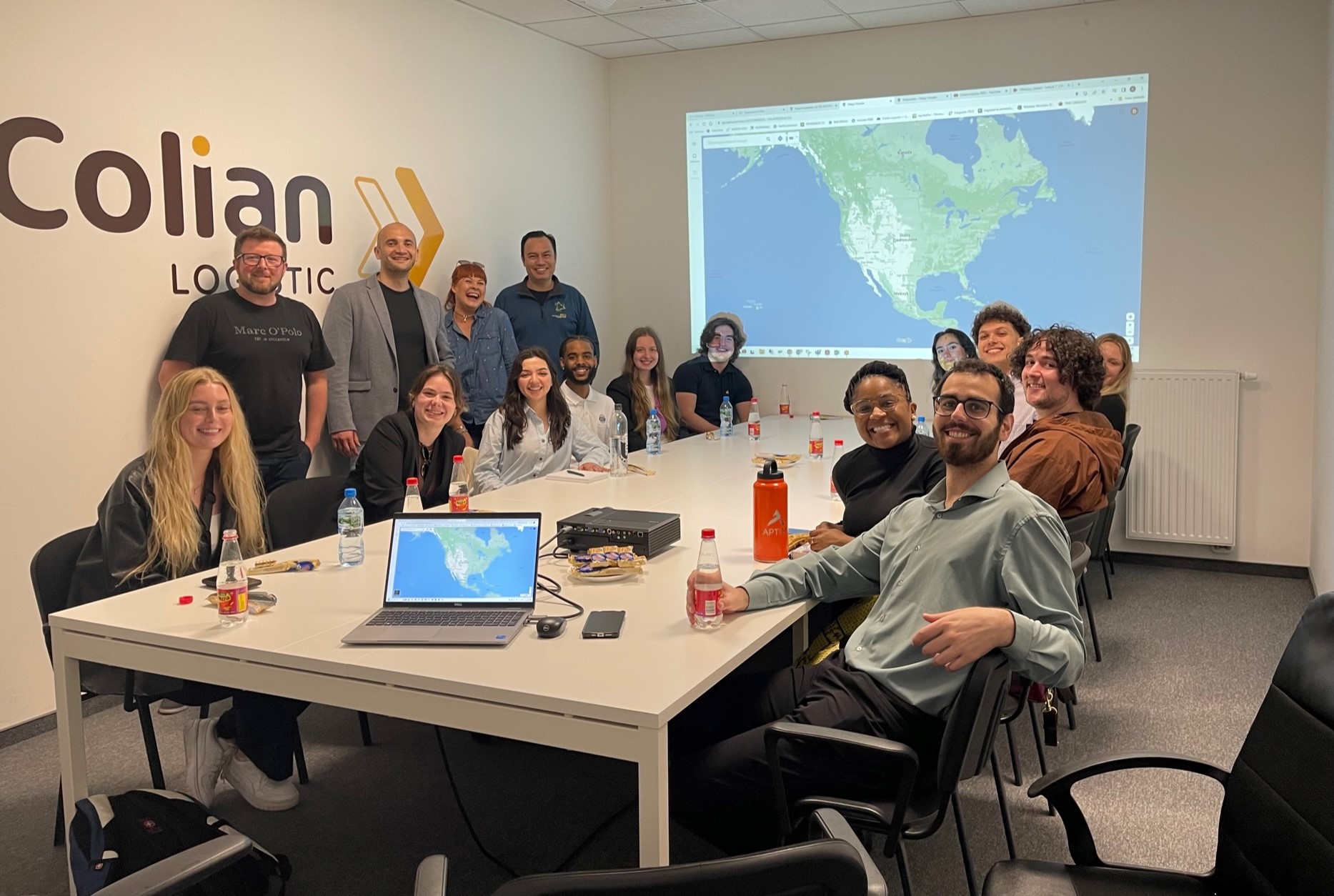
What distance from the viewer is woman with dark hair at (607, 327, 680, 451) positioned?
5793mm

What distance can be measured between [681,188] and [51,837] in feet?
17.0

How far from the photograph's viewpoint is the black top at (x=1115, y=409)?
4844mm

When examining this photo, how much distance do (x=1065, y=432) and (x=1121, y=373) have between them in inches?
87.7

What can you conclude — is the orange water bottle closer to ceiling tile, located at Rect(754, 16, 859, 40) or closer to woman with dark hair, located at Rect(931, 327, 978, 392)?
woman with dark hair, located at Rect(931, 327, 978, 392)

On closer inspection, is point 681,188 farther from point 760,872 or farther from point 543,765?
point 760,872

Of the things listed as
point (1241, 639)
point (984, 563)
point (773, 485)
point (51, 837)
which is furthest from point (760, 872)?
point (1241, 639)

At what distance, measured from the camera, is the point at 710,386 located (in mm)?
6336

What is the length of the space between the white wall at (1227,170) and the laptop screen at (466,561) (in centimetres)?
413

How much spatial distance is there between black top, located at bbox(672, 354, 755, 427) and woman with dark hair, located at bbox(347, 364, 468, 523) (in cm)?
243

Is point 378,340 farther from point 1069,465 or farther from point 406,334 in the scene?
point 1069,465

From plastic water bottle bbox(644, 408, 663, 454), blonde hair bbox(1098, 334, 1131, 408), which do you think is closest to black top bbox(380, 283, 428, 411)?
plastic water bottle bbox(644, 408, 663, 454)

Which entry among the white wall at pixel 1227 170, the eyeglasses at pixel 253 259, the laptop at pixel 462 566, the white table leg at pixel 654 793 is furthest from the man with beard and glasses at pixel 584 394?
the white table leg at pixel 654 793

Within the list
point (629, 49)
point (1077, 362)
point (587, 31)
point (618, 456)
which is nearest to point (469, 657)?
point (1077, 362)

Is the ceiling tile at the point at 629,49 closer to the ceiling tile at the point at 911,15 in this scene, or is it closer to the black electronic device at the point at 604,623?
the ceiling tile at the point at 911,15
